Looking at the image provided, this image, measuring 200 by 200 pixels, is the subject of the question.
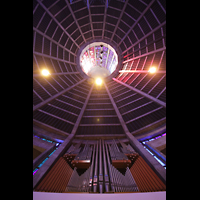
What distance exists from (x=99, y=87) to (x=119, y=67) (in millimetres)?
5809

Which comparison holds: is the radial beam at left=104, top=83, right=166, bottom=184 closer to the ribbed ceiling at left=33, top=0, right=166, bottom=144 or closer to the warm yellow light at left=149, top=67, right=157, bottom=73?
the ribbed ceiling at left=33, top=0, right=166, bottom=144

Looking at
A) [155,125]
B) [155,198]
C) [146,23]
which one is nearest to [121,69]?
[146,23]

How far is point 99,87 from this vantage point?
23719mm

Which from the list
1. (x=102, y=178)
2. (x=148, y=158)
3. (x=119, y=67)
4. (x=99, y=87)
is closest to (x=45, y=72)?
(x=99, y=87)

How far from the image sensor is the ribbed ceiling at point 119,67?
52.0 feet

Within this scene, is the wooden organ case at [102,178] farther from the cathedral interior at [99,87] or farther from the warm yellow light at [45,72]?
the warm yellow light at [45,72]

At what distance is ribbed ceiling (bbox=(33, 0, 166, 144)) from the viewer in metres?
15.9

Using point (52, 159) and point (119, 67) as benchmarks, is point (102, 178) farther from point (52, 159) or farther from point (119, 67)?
point (119, 67)

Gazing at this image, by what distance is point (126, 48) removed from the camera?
2230cm

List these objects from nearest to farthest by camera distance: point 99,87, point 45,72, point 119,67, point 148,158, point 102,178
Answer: point 102,178 < point 148,158 < point 45,72 < point 119,67 < point 99,87

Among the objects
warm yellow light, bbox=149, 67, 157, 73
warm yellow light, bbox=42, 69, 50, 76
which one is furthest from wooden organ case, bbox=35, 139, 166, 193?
warm yellow light, bbox=149, 67, 157, 73

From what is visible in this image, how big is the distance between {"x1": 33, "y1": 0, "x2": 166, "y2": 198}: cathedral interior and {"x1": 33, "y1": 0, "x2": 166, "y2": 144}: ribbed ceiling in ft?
0.40
